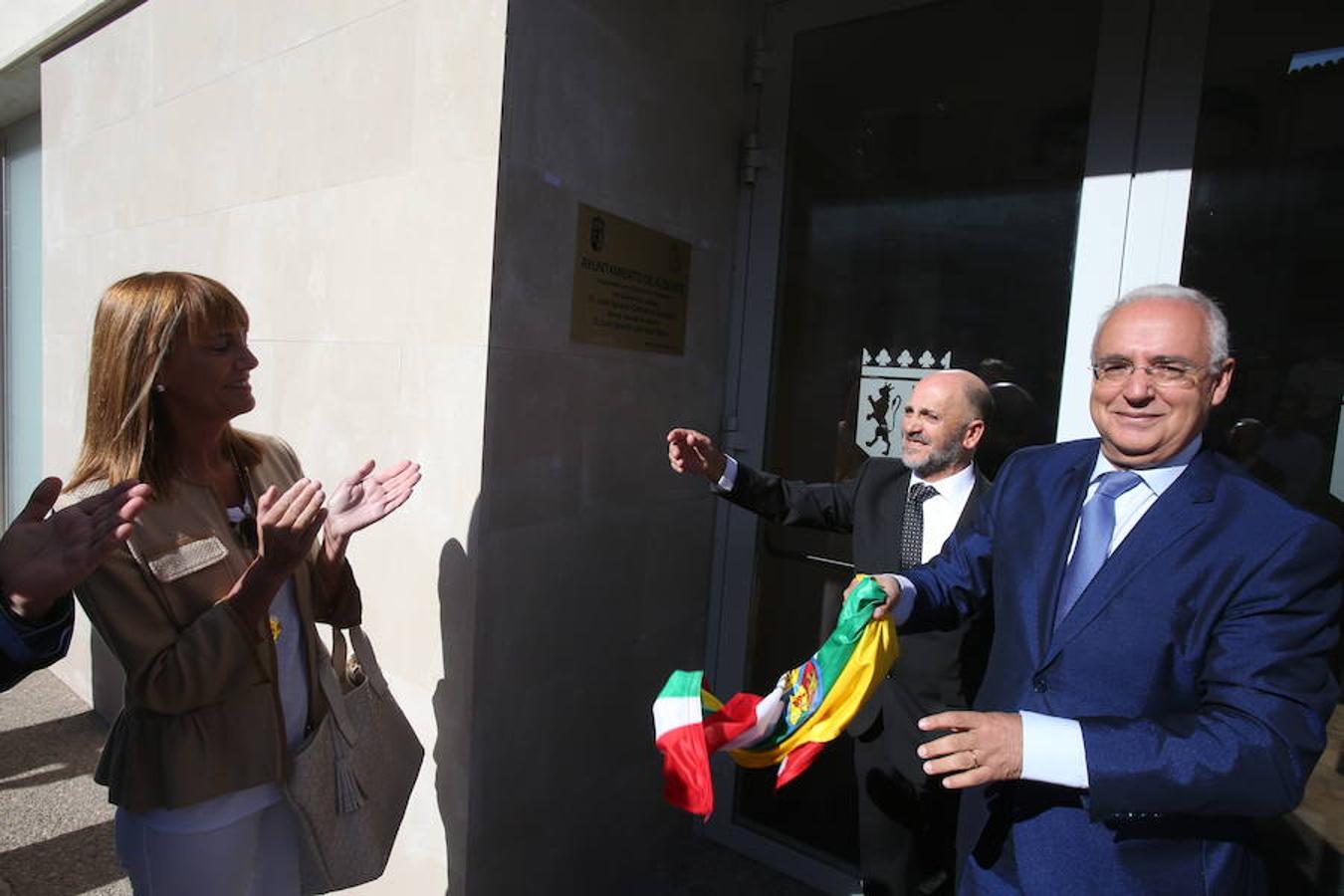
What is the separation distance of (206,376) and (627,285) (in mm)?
1432

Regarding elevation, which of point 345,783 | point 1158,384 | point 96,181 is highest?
point 96,181

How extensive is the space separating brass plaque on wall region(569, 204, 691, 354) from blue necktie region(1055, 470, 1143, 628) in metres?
1.65

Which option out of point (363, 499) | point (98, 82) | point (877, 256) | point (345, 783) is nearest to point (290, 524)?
point (363, 499)

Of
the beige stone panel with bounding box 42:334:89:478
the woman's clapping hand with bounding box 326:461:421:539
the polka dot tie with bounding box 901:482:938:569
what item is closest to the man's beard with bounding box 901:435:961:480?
the polka dot tie with bounding box 901:482:938:569

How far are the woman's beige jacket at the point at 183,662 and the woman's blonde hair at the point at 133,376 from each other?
0.25ft

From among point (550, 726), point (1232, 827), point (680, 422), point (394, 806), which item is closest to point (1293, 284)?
point (1232, 827)

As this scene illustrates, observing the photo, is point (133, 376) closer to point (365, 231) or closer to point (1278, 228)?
point (365, 231)

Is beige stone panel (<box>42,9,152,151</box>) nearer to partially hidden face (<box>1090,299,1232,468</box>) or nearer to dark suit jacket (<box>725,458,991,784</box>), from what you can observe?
dark suit jacket (<box>725,458,991,784</box>)

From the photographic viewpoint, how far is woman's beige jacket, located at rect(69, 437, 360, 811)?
1.58 metres

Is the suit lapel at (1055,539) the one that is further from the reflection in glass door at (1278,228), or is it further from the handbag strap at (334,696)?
the handbag strap at (334,696)

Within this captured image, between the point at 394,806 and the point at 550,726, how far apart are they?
0.69 m

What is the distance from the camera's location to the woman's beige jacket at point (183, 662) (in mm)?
1580

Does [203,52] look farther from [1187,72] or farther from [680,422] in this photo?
[1187,72]

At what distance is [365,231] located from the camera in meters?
2.60
